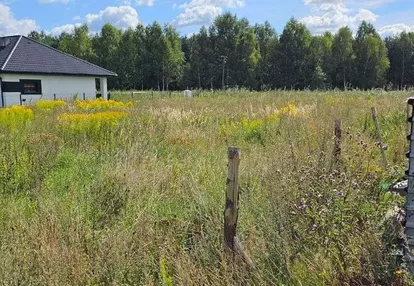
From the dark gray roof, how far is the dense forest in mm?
25599

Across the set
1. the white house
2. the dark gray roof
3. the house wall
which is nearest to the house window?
the white house

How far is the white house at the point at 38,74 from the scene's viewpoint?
23.3 metres

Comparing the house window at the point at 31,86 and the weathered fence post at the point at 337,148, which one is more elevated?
the house window at the point at 31,86

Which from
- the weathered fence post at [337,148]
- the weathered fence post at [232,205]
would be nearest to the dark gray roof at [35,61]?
the weathered fence post at [337,148]

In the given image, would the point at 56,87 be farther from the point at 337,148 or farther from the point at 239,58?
the point at 239,58

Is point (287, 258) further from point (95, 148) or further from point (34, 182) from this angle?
point (95, 148)

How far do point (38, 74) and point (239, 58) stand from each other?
3787 cm

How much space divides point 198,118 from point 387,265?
7.65 m

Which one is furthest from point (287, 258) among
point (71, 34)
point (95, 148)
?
point (71, 34)

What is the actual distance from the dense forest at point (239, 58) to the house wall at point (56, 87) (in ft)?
85.7

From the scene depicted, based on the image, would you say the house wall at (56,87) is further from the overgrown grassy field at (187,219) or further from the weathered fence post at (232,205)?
the weathered fence post at (232,205)

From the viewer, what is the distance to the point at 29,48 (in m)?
26.8

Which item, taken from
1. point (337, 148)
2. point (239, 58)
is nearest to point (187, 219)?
point (337, 148)

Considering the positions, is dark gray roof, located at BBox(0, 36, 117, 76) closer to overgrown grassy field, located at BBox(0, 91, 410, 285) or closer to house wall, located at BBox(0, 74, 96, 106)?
house wall, located at BBox(0, 74, 96, 106)
